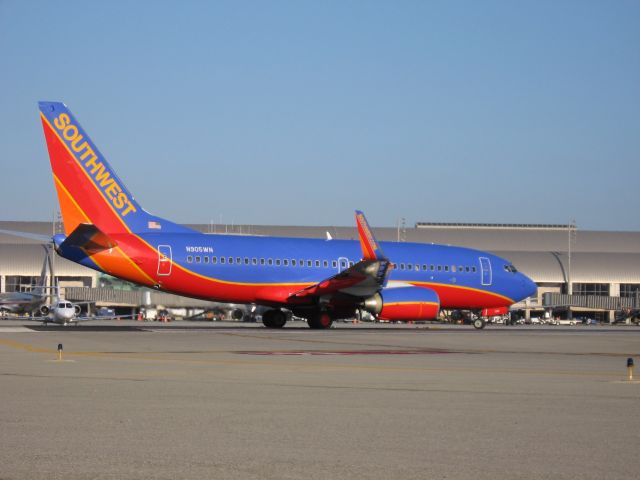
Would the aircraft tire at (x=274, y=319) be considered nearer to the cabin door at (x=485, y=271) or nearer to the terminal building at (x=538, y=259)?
the cabin door at (x=485, y=271)

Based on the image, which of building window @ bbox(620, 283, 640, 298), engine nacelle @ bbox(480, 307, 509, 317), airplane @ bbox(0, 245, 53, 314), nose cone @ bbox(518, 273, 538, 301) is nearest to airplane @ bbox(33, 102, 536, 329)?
engine nacelle @ bbox(480, 307, 509, 317)

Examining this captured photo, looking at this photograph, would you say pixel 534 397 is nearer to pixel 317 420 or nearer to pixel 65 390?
pixel 317 420

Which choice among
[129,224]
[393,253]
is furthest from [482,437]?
Result: [393,253]

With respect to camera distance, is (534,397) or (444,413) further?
(534,397)

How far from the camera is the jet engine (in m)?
46.0

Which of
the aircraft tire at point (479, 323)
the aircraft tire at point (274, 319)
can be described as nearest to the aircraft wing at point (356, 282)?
the aircraft tire at point (274, 319)

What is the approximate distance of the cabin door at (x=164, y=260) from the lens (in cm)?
4344

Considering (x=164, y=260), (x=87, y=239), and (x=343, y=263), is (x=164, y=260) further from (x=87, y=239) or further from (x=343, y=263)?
(x=343, y=263)

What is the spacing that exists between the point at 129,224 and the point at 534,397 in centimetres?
2945

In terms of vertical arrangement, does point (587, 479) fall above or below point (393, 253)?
below

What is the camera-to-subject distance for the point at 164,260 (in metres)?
43.5

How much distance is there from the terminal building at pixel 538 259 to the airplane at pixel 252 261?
46991mm

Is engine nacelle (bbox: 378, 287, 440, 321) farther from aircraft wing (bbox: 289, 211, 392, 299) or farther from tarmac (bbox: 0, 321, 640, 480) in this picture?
tarmac (bbox: 0, 321, 640, 480)

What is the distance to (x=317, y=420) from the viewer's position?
13.3m
